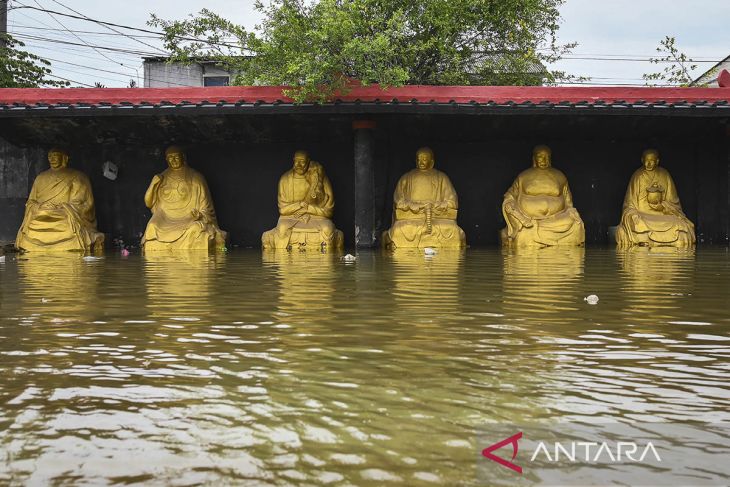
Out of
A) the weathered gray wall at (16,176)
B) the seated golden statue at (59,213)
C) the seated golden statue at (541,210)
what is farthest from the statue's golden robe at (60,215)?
the seated golden statue at (541,210)

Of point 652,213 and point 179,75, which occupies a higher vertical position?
point 179,75

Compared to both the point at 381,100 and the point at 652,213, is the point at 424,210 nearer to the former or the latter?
the point at 381,100

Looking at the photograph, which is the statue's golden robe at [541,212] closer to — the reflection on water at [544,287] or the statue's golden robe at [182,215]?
the reflection on water at [544,287]

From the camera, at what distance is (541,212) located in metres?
13.2

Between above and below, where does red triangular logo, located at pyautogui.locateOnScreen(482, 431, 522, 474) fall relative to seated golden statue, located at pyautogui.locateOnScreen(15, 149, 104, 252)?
below

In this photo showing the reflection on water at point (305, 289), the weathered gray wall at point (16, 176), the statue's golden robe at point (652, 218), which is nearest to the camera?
the reflection on water at point (305, 289)

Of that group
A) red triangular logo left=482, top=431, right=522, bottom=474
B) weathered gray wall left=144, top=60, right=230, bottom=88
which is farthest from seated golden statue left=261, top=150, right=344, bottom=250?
weathered gray wall left=144, top=60, right=230, bottom=88

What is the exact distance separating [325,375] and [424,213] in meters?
10.1

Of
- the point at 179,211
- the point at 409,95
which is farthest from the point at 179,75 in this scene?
the point at 409,95

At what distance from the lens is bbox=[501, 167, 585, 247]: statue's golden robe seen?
504 inches

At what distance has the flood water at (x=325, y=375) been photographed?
2.09 meters

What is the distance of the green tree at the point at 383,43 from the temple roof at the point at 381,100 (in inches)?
12.7

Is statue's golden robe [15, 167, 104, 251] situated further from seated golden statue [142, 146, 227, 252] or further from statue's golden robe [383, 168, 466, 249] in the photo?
statue's golden robe [383, 168, 466, 249]

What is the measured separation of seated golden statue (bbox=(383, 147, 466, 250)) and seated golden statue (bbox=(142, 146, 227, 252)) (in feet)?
9.25
